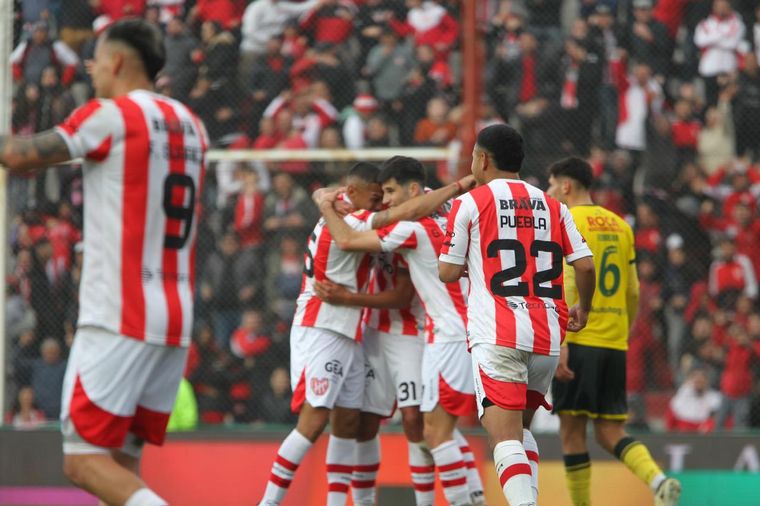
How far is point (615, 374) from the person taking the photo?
7.89 metres

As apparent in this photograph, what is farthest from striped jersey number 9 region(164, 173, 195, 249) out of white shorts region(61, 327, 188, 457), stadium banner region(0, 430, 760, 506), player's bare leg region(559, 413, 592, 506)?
stadium banner region(0, 430, 760, 506)

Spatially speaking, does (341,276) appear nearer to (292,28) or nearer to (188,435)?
(188,435)

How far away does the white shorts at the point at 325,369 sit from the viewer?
7457 mm

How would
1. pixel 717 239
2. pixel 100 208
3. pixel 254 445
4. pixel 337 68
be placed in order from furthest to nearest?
1. pixel 337 68
2. pixel 717 239
3. pixel 254 445
4. pixel 100 208

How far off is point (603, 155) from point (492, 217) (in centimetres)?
578

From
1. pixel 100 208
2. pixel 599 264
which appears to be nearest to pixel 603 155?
pixel 599 264

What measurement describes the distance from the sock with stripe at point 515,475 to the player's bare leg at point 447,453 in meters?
1.36

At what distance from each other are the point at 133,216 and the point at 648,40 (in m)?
8.35

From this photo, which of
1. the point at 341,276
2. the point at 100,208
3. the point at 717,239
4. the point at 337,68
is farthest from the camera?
the point at 337,68

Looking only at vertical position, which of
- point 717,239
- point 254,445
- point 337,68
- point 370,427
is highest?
point 337,68

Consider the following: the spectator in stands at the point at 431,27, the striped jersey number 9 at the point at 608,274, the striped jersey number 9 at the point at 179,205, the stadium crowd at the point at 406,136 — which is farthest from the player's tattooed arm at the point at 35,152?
the spectator in stands at the point at 431,27

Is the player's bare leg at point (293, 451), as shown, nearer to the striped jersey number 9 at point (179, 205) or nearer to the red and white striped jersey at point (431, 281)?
the red and white striped jersey at point (431, 281)

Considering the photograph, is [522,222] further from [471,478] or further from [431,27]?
[431,27]

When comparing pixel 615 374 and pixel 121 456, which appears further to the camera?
pixel 615 374
